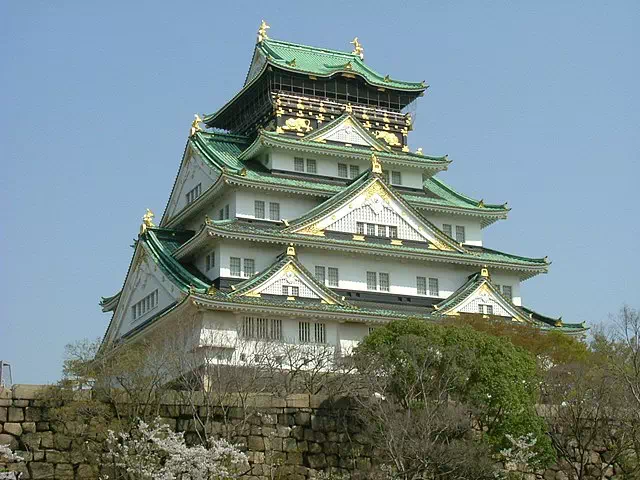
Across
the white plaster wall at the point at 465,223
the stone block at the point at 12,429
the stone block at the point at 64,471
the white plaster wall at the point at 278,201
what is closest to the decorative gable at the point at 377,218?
the white plaster wall at the point at 278,201

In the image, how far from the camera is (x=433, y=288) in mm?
49719

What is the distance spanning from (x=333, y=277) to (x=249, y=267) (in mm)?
3778

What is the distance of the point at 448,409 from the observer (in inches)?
1126

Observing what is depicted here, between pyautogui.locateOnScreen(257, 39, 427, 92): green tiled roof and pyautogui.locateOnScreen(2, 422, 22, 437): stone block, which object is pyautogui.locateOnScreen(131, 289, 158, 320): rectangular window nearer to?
pyautogui.locateOnScreen(257, 39, 427, 92): green tiled roof

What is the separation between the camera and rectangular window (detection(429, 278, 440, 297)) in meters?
49.7

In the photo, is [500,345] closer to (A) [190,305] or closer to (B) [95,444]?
(B) [95,444]

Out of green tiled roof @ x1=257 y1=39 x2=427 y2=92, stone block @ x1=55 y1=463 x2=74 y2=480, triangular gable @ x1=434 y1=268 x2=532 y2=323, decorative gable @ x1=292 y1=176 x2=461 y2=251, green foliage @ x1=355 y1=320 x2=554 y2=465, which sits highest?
green tiled roof @ x1=257 y1=39 x2=427 y2=92

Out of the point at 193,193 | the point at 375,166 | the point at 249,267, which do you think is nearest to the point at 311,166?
the point at 375,166

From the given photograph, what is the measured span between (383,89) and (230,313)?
1827 centimetres

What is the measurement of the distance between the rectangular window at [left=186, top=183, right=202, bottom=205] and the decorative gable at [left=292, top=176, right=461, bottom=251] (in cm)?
782

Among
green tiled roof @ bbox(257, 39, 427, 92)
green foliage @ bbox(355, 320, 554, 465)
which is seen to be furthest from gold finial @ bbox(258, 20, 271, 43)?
green foliage @ bbox(355, 320, 554, 465)

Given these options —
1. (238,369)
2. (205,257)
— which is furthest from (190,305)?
(238,369)

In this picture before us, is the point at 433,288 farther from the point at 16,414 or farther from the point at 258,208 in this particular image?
the point at 16,414

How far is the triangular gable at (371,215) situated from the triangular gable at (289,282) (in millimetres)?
2392
